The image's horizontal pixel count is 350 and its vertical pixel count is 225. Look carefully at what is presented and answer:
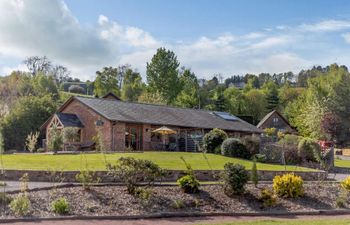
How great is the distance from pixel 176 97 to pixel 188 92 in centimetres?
512

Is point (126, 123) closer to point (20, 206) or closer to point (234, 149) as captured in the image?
point (234, 149)

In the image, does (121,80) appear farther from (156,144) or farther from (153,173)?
(153,173)

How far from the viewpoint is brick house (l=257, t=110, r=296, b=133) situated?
68.1 metres

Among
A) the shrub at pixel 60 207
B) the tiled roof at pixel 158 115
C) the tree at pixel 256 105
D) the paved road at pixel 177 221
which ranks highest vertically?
the tree at pixel 256 105

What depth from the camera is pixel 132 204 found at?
47.0 ft

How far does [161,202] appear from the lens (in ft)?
48.4

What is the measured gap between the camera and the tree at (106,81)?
73.8 meters

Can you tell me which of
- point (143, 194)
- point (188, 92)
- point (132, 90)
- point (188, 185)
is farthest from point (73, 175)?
point (132, 90)

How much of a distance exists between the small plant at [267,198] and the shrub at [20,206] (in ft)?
26.7

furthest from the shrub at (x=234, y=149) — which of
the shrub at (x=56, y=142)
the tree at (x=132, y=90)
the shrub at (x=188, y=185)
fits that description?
the tree at (x=132, y=90)

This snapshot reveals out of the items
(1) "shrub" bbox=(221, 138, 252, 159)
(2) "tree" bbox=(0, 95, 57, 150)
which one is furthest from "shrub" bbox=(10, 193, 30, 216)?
(2) "tree" bbox=(0, 95, 57, 150)

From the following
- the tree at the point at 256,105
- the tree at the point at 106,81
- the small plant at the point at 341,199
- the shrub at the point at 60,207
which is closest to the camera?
the shrub at the point at 60,207

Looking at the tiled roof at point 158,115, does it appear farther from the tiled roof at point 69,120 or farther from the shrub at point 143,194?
the shrub at point 143,194

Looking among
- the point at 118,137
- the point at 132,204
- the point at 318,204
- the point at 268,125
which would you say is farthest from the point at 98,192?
the point at 268,125
